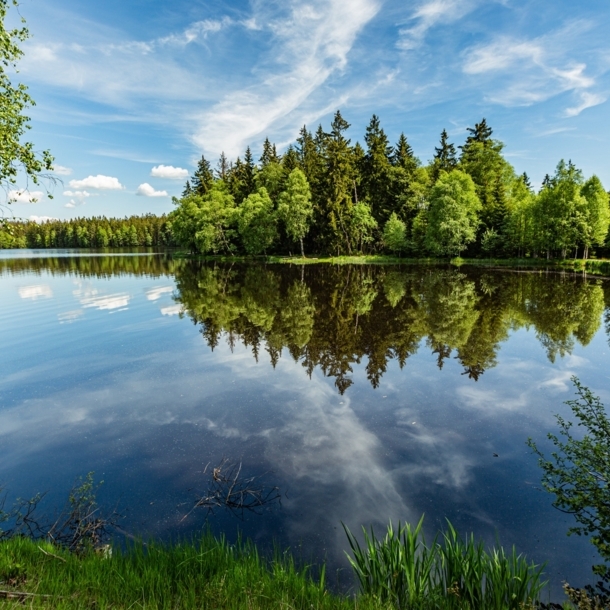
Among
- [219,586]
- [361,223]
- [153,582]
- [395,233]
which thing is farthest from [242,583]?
[361,223]

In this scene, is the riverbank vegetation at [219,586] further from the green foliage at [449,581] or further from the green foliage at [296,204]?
the green foliage at [296,204]

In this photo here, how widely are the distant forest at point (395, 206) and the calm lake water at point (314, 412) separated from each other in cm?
3453

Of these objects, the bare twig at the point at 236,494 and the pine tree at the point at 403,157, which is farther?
the pine tree at the point at 403,157

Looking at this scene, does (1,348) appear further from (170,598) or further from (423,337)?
(423,337)

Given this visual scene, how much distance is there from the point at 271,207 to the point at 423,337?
5762 cm

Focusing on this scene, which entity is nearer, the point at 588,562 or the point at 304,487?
the point at 588,562

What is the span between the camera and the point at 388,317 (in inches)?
982

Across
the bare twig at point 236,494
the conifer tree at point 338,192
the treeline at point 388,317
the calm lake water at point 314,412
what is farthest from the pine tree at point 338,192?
the bare twig at point 236,494

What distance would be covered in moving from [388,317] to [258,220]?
52.8m

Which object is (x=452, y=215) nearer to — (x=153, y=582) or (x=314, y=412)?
(x=314, y=412)

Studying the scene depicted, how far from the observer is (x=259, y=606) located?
4387mm

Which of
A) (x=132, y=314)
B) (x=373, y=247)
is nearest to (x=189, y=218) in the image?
(x=373, y=247)

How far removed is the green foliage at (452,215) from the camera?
192 feet

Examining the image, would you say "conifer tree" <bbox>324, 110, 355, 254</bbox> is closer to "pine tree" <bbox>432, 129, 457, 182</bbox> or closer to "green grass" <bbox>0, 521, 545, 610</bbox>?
"pine tree" <bbox>432, 129, 457, 182</bbox>
